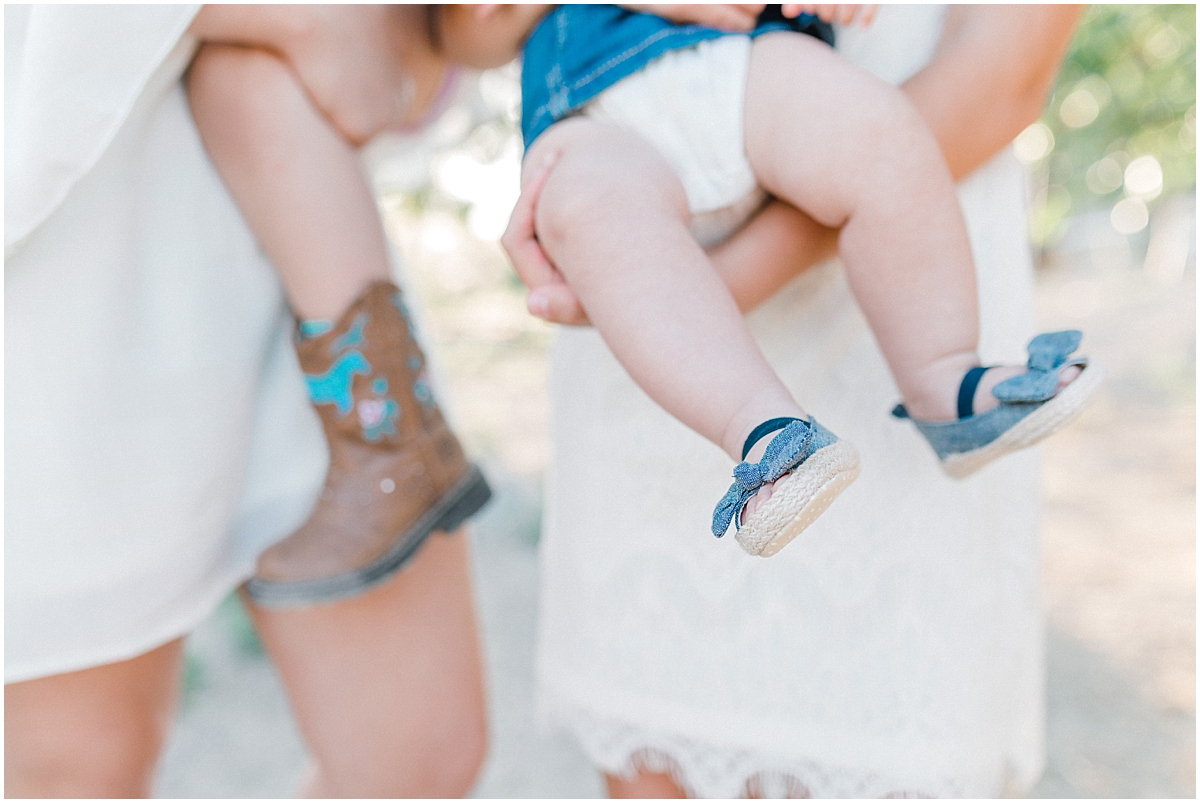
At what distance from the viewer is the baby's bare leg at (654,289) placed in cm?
67

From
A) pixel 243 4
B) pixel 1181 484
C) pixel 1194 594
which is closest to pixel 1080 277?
pixel 1181 484

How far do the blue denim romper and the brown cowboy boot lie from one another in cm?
27

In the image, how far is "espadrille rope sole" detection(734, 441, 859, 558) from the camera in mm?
582

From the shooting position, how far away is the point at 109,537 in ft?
3.07

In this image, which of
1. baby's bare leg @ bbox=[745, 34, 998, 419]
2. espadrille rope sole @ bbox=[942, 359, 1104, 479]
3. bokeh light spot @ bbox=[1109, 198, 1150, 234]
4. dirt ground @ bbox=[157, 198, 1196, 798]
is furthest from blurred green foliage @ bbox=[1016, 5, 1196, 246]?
espadrille rope sole @ bbox=[942, 359, 1104, 479]

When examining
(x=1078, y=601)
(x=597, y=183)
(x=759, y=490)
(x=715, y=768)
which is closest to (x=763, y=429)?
(x=759, y=490)

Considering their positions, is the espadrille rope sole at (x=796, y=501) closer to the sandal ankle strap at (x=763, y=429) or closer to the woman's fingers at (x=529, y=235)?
the sandal ankle strap at (x=763, y=429)

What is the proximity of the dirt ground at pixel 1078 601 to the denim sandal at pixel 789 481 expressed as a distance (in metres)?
0.90

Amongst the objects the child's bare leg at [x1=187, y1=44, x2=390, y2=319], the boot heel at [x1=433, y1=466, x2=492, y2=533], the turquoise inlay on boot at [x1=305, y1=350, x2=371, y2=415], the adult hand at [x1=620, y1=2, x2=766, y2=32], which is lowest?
the boot heel at [x1=433, y1=466, x2=492, y2=533]

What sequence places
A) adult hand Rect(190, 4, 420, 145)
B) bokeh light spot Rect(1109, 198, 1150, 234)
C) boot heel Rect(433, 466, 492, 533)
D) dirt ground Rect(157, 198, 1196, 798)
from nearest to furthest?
adult hand Rect(190, 4, 420, 145)
boot heel Rect(433, 466, 492, 533)
dirt ground Rect(157, 198, 1196, 798)
bokeh light spot Rect(1109, 198, 1150, 234)

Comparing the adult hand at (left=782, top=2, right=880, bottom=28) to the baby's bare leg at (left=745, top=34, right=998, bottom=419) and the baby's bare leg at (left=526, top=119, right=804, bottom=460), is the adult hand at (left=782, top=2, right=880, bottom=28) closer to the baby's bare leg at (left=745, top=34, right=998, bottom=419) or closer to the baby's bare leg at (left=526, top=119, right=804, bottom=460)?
the baby's bare leg at (left=745, top=34, right=998, bottom=419)

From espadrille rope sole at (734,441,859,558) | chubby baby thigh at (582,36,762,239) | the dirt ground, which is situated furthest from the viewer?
the dirt ground

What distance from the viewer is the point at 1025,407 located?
667mm

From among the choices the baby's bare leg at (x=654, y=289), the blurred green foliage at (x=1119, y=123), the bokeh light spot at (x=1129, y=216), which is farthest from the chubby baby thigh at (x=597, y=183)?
the bokeh light spot at (x=1129, y=216)
